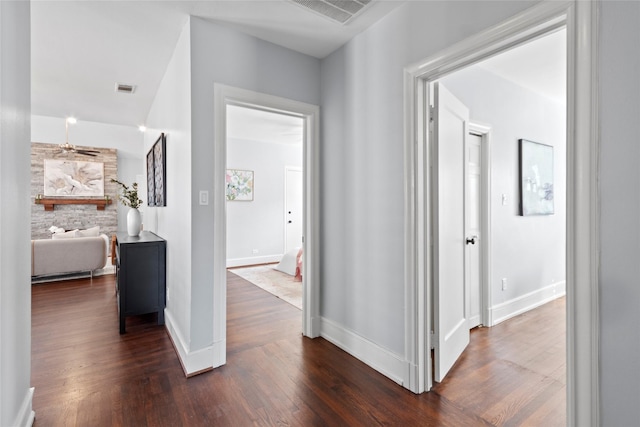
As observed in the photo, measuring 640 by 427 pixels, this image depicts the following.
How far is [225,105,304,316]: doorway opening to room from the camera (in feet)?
18.6

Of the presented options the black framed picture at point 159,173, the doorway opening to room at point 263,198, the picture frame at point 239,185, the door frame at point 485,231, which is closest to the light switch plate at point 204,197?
the black framed picture at point 159,173

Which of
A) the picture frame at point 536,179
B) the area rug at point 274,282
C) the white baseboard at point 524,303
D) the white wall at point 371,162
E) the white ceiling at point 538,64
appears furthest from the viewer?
the area rug at point 274,282

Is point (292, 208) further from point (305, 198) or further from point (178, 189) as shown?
point (178, 189)

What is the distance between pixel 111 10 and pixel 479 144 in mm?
3362

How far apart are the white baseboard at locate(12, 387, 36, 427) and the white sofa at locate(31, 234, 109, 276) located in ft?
12.5

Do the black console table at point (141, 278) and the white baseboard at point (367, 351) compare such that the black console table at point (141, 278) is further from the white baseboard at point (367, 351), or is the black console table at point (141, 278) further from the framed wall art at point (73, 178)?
the framed wall art at point (73, 178)

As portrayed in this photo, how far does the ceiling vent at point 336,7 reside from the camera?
209 cm

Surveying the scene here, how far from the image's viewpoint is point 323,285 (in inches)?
116

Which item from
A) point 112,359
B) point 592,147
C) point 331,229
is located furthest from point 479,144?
point 112,359

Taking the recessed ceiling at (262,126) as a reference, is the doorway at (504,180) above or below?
below

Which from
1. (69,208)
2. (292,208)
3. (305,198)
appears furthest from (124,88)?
(69,208)

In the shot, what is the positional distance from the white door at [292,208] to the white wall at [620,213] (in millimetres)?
6208

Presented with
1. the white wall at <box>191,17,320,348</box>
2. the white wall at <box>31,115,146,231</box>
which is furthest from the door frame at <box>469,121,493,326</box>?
the white wall at <box>31,115,146,231</box>

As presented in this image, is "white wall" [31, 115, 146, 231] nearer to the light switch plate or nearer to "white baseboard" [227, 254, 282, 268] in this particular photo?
"white baseboard" [227, 254, 282, 268]
